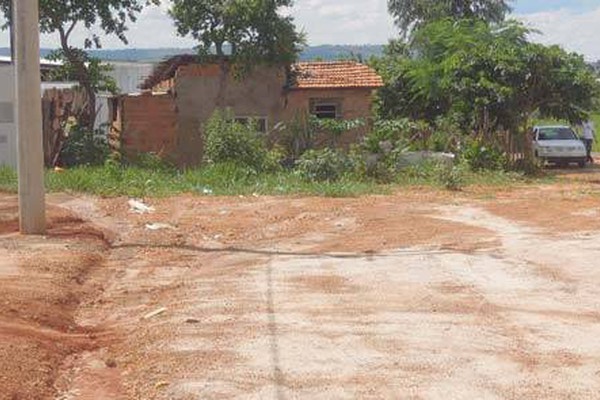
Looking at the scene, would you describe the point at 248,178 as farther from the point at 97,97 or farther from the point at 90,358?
the point at 90,358

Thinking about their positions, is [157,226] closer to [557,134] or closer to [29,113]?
[29,113]

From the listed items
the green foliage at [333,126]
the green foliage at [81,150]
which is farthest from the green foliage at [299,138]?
the green foliage at [81,150]

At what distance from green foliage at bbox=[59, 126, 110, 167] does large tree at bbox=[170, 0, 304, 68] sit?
424 centimetres

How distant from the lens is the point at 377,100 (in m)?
33.1

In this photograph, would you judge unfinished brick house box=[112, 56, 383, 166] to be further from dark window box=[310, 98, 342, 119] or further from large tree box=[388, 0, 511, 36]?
large tree box=[388, 0, 511, 36]

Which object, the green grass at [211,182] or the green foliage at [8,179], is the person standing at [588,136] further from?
the green foliage at [8,179]

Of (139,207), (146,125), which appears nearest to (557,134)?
(146,125)

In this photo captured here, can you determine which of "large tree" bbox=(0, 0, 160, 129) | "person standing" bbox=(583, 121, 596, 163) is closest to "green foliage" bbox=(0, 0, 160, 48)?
"large tree" bbox=(0, 0, 160, 129)

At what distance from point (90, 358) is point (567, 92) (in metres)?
21.4

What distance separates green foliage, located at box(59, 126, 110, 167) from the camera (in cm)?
2548

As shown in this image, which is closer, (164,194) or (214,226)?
(214,226)

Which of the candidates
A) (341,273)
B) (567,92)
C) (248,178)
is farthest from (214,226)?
(567,92)

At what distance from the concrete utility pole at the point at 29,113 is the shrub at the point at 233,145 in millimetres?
9587

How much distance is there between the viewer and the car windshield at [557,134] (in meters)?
32.5
